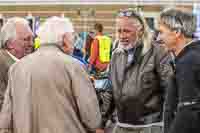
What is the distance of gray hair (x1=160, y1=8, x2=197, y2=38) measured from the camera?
10.7 feet

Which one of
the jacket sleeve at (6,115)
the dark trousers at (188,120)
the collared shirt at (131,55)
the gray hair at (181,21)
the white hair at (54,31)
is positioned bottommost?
the jacket sleeve at (6,115)

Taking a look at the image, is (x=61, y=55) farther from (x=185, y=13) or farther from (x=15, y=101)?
(x=185, y=13)

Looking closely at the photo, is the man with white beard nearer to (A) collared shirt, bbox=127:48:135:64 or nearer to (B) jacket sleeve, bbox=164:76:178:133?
(A) collared shirt, bbox=127:48:135:64

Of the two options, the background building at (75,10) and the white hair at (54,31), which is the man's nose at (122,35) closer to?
the white hair at (54,31)

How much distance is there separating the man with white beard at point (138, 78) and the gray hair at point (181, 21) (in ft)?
2.05

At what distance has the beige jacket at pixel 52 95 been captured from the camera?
3688 millimetres

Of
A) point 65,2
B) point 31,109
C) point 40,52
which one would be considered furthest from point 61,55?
point 65,2

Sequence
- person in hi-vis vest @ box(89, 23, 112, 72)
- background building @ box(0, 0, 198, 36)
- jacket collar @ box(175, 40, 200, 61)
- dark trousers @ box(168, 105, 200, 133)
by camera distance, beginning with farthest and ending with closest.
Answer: background building @ box(0, 0, 198, 36), person in hi-vis vest @ box(89, 23, 112, 72), jacket collar @ box(175, 40, 200, 61), dark trousers @ box(168, 105, 200, 133)

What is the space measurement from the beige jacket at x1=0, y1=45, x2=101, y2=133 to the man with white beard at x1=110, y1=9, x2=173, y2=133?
296mm

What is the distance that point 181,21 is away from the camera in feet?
10.8

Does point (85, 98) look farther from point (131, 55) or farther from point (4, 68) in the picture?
A: point (4, 68)

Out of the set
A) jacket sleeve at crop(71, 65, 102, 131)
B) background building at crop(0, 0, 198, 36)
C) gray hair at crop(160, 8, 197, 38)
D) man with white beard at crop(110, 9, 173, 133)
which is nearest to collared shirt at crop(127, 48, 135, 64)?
man with white beard at crop(110, 9, 173, 133)

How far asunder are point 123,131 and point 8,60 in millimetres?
1093

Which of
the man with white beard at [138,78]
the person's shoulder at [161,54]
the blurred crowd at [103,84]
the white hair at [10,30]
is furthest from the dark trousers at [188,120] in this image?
the white hair at [10,30]
